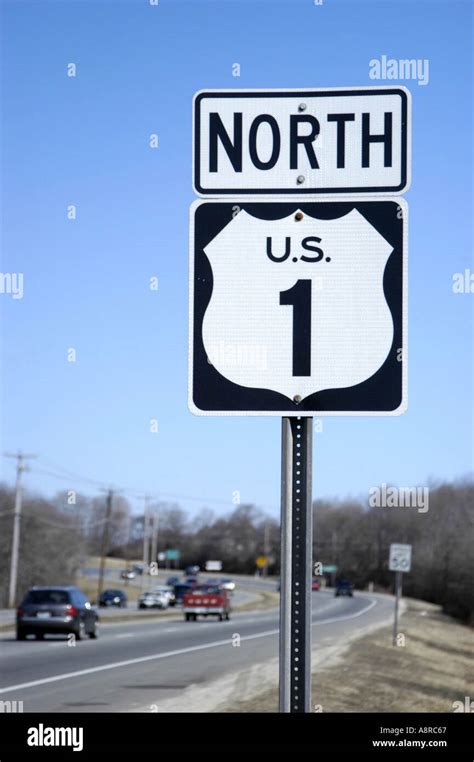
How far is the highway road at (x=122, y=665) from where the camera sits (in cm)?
1597

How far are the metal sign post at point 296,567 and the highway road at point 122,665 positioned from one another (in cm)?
1148

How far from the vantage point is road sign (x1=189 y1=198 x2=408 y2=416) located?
9.96ft

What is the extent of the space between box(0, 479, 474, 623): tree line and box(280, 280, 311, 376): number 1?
1146cm

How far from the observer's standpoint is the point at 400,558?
31.5 metres

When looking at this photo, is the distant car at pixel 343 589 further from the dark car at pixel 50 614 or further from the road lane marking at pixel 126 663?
the dark car at pixel 50 614

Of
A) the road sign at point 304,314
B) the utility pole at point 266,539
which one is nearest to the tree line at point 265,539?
the utility pole at point 266,539

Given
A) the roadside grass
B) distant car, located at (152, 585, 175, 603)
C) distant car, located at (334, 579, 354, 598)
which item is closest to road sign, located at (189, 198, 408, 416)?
the roadside grass

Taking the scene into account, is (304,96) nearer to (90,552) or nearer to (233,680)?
(233,680)

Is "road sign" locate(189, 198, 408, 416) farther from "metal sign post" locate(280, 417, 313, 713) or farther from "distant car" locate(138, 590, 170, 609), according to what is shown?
"distant car" locate(138, 590, 170, 609)

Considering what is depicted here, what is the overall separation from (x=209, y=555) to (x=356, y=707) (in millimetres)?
87965

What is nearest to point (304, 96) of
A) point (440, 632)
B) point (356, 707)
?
point (356, 707)

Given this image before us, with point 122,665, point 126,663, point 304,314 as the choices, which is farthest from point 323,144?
point 126,663

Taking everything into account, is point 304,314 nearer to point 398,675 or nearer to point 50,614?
point 398,675

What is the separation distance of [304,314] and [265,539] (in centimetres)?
8549
